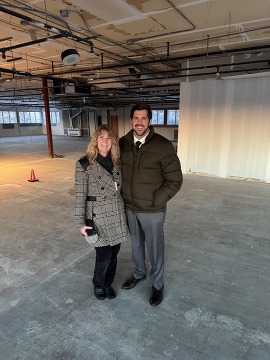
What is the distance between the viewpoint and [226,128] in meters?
5.87

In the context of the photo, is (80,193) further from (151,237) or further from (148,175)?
(151,237)

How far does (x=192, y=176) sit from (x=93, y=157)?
4.98 metres

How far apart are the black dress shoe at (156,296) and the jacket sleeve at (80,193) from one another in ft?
2.52

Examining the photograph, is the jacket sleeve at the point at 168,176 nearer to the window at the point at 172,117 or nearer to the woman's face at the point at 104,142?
the woman's face at the point at 104,142

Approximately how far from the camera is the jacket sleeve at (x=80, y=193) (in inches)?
64.4

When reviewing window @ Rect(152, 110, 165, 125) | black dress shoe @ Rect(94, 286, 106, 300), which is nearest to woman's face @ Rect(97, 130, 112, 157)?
black dress shoe @ Rect(94, 286, 106, 300)

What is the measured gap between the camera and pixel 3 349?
148cm

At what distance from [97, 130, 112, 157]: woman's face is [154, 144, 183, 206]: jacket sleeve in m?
0.37

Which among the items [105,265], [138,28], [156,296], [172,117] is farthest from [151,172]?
[172,117]

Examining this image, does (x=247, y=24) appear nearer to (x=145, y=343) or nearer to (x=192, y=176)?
(x=192, y=176)

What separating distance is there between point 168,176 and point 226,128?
4763mm

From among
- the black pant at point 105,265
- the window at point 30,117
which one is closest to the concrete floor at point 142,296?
the black pant at point 105,265

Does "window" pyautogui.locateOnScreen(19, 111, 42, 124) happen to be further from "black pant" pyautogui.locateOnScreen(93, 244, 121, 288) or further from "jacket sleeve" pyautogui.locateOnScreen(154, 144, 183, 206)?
"jacket sleeve" pyautogui.locateOnScreen(154, 144, 183, 206)

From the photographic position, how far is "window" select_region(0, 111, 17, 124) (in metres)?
19.2
